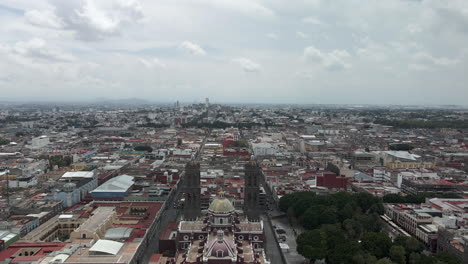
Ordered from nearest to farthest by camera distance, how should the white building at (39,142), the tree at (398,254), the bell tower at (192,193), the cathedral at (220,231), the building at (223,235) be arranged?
the cathedral at (220,231), the building at (223,235), the tree at (398,254), the bell tower at (192,193), the white building at (39,142)

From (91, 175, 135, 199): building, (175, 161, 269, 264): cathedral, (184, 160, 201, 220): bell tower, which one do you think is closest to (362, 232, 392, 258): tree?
(175, 161, 269, 264): cathedral

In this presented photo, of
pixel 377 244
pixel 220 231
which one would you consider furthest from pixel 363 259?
pixel 220 231

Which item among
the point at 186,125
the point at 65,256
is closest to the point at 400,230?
the point at 65,256

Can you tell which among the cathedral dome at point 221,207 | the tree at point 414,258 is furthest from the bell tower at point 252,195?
the tree at point 414,258

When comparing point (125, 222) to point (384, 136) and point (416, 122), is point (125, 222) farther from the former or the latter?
point (416, 122)

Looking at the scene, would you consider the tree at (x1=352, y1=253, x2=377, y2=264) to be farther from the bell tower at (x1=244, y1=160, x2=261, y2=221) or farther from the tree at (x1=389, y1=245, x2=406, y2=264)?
the bell tower at (x1=244, y1=160, x2=261, y2=221)

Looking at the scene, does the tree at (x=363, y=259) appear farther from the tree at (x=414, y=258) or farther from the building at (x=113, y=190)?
the building at (x=113, y=190)
